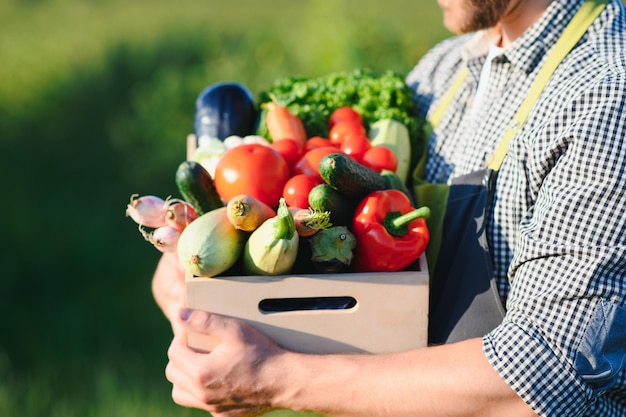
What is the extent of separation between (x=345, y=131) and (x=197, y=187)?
0.64 m

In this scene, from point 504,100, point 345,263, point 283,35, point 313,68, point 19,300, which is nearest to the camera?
point 345,263

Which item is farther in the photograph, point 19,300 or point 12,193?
point 12,193

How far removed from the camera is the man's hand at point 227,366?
6.84 feet

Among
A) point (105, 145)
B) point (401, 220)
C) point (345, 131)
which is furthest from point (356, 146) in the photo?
point (105, 145)

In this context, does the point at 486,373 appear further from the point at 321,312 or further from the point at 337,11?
the point at 337,11

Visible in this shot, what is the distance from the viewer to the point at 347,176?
209 cm

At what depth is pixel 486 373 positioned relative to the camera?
1.96m

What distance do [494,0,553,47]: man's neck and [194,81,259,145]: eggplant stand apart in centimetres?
97

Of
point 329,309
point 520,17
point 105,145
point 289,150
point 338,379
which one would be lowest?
point 105,145

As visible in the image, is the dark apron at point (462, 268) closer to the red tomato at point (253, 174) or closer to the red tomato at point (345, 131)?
the red tomato at point (345, 131)

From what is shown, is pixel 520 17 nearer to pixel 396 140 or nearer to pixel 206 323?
pixel 396 140

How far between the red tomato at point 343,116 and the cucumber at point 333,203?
62cm

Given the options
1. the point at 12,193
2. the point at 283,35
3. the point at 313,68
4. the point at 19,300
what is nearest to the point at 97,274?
the point at 19,300

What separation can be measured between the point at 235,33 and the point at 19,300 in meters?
3.27
